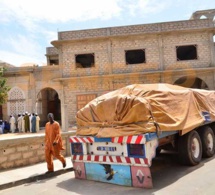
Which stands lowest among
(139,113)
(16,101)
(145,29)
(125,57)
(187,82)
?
(139,113)

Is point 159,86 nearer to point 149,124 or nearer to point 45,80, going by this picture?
point 149,124

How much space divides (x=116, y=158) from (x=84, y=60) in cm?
1753

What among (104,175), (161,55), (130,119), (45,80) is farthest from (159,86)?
(45,80)

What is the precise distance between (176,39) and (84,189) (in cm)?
1648

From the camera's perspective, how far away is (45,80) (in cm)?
2094

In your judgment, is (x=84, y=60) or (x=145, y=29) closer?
(x=145, y=29)

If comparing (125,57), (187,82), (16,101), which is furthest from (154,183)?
(16,101)

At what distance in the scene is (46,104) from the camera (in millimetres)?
23844

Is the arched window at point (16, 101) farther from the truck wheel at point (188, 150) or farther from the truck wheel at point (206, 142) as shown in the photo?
the truck wheel at point (188, 150)

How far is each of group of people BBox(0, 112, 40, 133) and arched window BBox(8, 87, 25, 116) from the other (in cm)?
134

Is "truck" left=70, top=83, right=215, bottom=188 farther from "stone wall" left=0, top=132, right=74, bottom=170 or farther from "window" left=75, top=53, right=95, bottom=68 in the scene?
"window" left=75, top=53, right=95, bottom=68

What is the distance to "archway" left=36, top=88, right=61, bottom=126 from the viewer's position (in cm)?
2232

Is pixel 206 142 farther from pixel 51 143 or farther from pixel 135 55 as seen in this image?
pixel 135 55

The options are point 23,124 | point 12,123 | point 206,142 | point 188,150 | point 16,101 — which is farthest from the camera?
point 16,101
